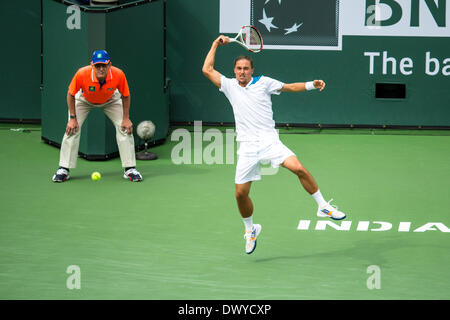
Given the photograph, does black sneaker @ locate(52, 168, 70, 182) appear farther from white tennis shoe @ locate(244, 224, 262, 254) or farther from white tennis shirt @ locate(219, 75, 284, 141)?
white tennis shoe @ locate(244, 224, 262, 254)

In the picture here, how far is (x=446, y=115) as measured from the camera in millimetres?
15516

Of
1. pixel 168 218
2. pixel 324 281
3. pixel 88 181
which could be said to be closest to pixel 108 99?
pixel 88 181

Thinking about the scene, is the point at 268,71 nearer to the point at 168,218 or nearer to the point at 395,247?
the point at 168,218

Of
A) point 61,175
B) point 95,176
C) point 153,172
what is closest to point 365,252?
point 95,176

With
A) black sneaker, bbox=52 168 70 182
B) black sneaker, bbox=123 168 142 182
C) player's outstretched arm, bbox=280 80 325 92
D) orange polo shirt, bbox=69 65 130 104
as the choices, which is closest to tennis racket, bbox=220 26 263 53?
player's outstretched arm, bbox=280 80 325 92

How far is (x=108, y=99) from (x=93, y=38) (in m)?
1.40

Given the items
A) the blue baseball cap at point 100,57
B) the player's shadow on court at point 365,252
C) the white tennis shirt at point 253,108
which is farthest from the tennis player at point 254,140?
the blue baseball cap at point 100,57

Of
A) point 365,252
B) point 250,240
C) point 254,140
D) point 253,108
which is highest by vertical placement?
point 253,108

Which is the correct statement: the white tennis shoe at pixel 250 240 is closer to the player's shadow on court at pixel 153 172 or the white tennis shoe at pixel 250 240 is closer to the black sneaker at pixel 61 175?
the player's shadow on court at pixel 153 172

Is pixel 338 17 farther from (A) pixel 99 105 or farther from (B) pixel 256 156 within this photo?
(B) pixel 256 156

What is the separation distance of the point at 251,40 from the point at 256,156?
248 inches

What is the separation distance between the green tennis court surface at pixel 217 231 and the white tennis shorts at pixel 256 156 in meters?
0.81

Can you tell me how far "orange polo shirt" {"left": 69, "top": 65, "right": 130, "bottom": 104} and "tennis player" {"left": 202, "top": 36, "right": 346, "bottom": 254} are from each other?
3.21 meters

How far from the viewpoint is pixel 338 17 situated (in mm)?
15258
